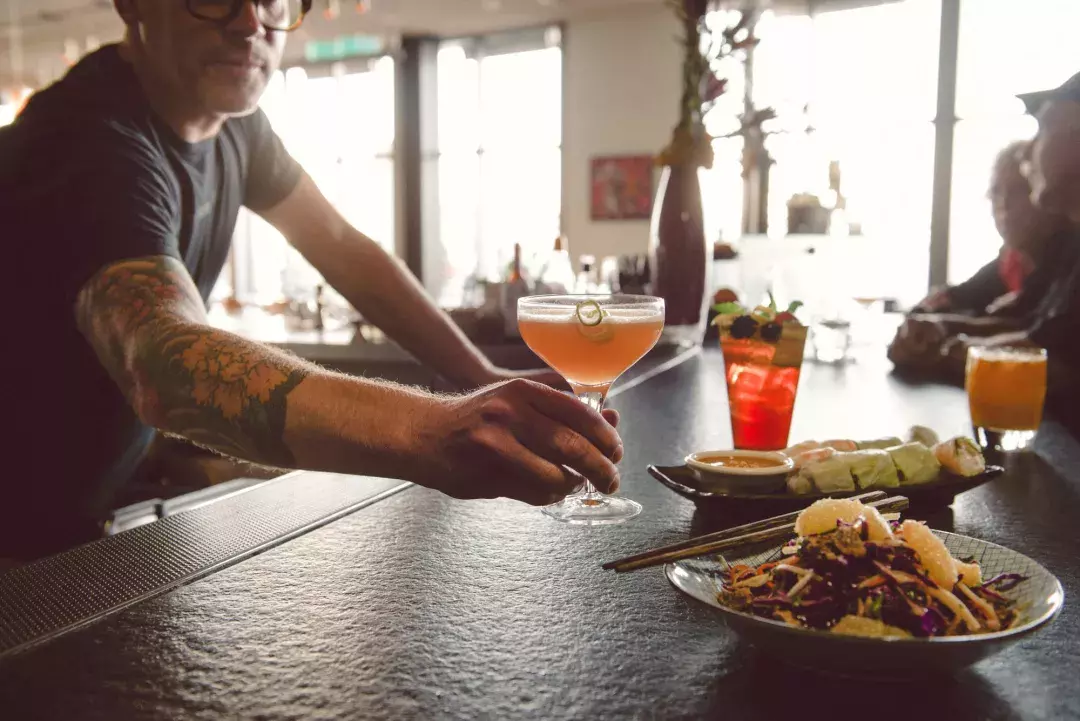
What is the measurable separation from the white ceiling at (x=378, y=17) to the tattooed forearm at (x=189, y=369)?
7.47m

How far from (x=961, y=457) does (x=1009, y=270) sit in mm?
3302

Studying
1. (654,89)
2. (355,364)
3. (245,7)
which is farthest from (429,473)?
(654,89)

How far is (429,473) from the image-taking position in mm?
692

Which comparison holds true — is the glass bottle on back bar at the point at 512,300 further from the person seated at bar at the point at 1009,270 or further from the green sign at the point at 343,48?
the green sign at the point at 343,48

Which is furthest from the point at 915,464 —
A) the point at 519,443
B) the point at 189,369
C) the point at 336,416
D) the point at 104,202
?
the point at 104,202

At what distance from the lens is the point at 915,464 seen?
2.98ft

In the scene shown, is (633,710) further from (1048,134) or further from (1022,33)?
(1022,33)

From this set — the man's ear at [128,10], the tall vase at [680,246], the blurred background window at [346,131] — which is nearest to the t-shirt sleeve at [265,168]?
the man's ear at [128,10]

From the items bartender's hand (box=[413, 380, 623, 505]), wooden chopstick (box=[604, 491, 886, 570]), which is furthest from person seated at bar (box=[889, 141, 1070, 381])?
bartender's hand (box=[413, 380, 623, 505])

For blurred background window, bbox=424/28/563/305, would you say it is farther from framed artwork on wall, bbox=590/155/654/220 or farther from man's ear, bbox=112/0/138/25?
man's ear, bbox=112/0/138/25

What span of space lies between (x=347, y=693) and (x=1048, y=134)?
2.68 meters

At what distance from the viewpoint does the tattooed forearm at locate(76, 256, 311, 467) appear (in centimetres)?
76

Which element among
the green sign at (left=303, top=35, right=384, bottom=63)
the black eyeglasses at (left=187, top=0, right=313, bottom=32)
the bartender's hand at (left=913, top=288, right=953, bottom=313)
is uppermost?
the green sign at (left=303, top=35, right=384, bottom=63)

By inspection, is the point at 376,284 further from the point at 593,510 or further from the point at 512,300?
the point at 593,510
